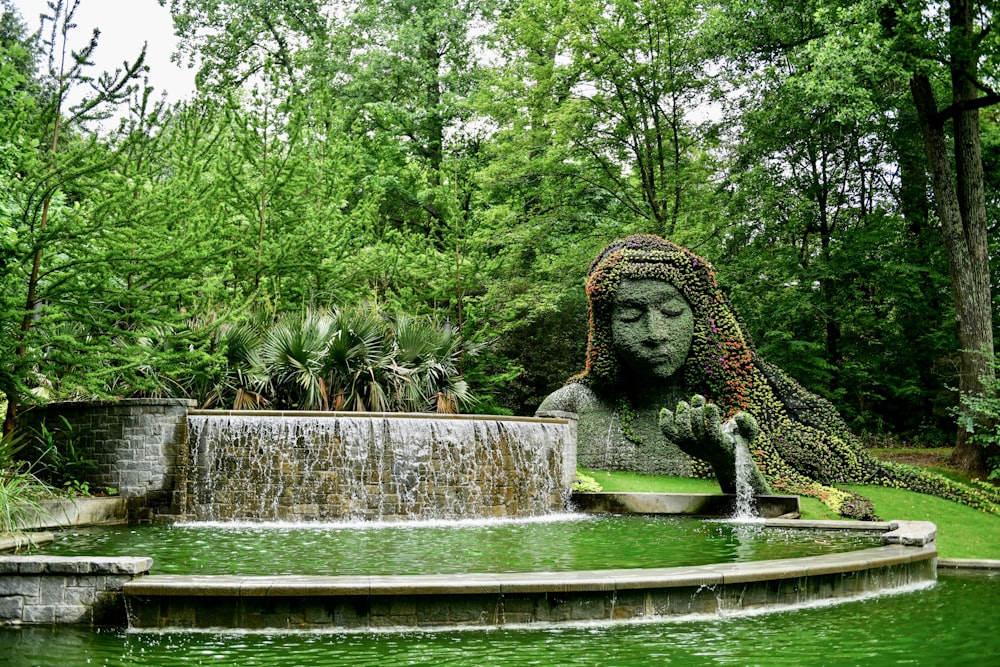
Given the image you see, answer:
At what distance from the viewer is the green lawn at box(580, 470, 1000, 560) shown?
11.1 m

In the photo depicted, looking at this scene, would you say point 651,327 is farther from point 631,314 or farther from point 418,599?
point 418,599

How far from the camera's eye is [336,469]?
11.1 m

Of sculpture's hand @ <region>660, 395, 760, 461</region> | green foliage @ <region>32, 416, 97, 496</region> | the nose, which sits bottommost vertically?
green foliage @ <region>32, 416, 97, 496</region>

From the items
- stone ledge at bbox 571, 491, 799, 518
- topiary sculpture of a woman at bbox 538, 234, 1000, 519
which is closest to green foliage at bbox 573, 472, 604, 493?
stone ledge at bbox 571, 491, 799, 518

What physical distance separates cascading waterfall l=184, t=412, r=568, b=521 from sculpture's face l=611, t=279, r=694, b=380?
12.5 feet

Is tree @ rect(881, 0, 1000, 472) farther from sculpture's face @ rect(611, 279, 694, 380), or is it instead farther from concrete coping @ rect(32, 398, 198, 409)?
concrete coping @ rect(32, 398, 198, 409)

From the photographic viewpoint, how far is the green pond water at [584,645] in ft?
15.4

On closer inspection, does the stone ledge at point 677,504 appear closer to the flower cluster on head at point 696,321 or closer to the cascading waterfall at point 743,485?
the cascading waterfall at point 743,485

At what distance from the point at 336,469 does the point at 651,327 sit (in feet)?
19.5

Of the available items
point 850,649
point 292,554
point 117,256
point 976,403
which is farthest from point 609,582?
point 976,403

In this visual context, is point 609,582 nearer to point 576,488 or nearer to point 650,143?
point 576,488

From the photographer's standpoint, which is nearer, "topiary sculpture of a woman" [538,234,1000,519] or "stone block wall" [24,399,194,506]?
"stone block wall" [24,399,194,506]

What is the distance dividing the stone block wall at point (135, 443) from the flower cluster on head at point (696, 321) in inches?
275

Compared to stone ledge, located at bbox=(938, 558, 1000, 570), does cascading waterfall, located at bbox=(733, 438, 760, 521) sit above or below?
above
